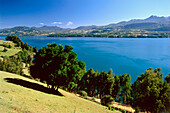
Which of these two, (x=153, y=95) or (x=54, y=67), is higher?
(x=54, y=67)

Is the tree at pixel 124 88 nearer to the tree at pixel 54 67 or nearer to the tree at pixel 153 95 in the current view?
the tree at pixel 153 95

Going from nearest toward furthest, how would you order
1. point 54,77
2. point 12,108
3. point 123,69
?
point 12,108 < point 54,77 < point 123,69

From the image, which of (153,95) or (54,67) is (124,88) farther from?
(54,67)

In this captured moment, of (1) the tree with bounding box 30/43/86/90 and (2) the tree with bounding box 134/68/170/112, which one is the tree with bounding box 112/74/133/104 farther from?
(1) the tree with bounding box 30/43/86/90

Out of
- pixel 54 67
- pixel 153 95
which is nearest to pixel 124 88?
pixel 153 95

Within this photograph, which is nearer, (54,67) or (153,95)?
(54,67)

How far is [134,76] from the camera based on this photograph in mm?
65375

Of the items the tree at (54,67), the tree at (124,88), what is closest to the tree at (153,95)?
the tree at (124,88)

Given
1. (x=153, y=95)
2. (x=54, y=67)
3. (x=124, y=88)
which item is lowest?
(x=124, y=88)

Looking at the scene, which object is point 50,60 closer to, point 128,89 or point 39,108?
point 39,108

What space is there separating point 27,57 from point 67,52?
7516cm

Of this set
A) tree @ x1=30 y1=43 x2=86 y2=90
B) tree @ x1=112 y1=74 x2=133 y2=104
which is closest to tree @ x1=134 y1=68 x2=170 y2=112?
tree @ x1=112 y1=74 x2=133 y2=104

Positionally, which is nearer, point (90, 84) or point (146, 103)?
point (146, 103)

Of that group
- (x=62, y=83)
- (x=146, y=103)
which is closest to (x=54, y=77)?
(x=62, y=83)
